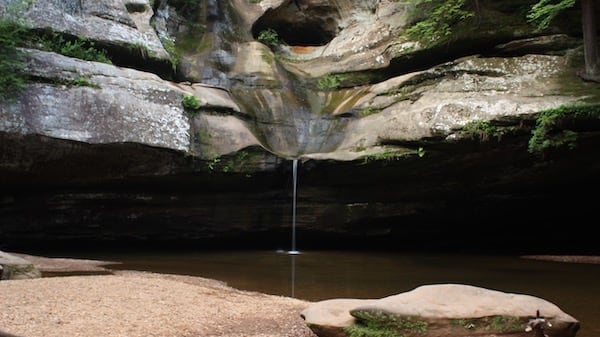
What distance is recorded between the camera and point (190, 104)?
13477 mm

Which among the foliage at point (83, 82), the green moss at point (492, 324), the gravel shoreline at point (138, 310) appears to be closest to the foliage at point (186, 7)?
the foliage at point (83, 82)

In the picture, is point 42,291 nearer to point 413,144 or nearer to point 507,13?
point 413,144

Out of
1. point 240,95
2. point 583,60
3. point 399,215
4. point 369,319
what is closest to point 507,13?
point 583,60

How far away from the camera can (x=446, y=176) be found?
1377cm

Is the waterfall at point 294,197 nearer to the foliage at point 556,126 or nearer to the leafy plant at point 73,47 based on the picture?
the leafy plant at point 73,47

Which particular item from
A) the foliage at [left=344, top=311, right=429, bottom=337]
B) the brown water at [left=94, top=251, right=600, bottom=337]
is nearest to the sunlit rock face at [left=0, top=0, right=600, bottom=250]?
the brown water at [left=94, top=251, right=600, bottom=337]

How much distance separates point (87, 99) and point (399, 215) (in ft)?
30.8

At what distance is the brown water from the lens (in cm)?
807

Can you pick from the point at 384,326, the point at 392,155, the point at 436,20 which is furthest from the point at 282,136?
the point at 384,326

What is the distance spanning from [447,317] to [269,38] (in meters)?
15.5

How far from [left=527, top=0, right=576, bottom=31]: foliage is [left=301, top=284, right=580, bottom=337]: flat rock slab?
8895 millimetres

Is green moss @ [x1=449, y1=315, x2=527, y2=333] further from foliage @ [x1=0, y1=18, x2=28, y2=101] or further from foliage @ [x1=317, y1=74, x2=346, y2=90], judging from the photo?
foliage @ [x1=317, y1=74, x2=346, y2=90]

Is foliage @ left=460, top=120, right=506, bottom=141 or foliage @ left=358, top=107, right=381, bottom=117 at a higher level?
foliage @ left=358, top=107, right=381, bottom=117

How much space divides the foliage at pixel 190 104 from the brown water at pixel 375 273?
3.96 m
